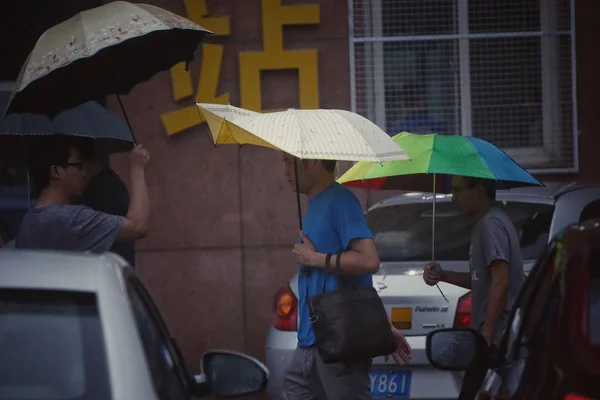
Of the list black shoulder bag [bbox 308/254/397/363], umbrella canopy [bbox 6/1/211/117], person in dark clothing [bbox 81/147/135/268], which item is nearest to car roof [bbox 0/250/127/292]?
black shoulder bag [bbox 308/254/397/363]

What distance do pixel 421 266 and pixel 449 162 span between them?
3.64 feet

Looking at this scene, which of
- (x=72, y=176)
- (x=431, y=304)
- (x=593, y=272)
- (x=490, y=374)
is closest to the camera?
(x=593, y=272)

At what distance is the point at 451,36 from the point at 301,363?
6.05 metres

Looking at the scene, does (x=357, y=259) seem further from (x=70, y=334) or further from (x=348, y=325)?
(x=70, y=334)

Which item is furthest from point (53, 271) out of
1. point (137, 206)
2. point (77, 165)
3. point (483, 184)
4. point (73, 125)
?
point (73, 125)

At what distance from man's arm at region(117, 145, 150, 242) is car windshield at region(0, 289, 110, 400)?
6.26 feet

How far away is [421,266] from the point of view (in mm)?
6883

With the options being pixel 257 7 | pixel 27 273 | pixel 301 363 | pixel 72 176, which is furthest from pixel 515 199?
pixel 27 273

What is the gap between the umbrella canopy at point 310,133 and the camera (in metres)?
5.07

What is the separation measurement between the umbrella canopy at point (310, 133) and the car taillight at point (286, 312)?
1528 millimetres

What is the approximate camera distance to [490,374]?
4070 millimetres

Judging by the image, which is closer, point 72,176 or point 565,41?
A: point 72,176

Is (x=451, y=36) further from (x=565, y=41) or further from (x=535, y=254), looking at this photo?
(x=535, y=254)

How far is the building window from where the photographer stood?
10773 millimetres
